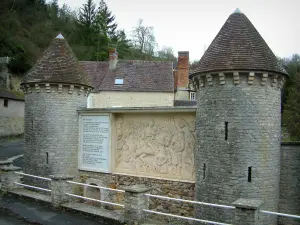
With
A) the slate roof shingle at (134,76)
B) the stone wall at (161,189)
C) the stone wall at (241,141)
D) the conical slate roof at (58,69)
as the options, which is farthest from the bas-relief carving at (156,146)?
the slate roof shingle at (134,76)

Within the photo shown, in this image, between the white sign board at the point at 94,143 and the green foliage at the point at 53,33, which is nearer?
the white sign board at the point at 94,143

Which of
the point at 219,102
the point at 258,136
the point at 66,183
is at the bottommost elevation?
the point at 66,183

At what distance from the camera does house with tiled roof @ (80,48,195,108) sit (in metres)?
26.2

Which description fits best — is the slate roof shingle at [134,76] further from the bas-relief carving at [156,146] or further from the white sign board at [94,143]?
the bas-relief carving at [156,146]

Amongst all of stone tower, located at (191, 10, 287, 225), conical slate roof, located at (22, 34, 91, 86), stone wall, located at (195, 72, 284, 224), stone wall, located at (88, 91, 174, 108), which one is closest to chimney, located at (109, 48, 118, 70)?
stone wall, located at (88, 91, 174, 108)

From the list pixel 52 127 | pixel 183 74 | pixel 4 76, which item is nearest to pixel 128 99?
pixel 183 74

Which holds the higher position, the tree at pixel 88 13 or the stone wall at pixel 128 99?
the tree at pixel 88 13

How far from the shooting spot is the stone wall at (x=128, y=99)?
86.0 ft

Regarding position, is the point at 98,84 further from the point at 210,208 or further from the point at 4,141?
the point at 210,208

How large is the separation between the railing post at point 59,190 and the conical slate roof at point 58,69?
15.7 ft

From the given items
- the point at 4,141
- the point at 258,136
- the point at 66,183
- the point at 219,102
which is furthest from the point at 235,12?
the point at 4,141

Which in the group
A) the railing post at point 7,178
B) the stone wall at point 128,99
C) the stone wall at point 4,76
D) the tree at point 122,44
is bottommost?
the railing post at point 7,178

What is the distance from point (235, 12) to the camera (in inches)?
401

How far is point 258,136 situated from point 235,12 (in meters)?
4.28
